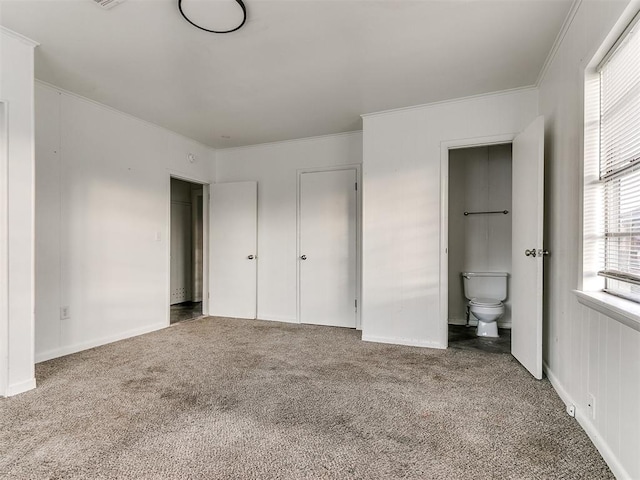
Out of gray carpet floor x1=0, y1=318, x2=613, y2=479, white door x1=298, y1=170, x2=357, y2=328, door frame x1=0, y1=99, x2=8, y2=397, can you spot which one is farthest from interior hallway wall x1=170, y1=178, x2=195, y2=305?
door frame x1=0, y1=99, x2=8, y2=397

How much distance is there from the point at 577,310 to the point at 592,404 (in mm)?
502

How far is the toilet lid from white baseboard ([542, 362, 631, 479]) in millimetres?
1304

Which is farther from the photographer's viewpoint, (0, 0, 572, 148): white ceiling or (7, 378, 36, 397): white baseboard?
(7, 378, 36, 397): white baseboard

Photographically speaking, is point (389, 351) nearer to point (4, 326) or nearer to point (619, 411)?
point (619, 411)

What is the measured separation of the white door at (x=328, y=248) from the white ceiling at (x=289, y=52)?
1.00 meters

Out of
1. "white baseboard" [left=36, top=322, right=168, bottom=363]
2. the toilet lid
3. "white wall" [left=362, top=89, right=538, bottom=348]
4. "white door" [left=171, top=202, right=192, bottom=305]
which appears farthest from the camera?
"white door" [left=171, top=202, right=192, bottom=305]

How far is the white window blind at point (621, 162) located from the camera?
1.48m

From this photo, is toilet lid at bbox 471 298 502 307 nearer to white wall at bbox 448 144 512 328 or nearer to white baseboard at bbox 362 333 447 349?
white wall at bbox 448 144 512 328

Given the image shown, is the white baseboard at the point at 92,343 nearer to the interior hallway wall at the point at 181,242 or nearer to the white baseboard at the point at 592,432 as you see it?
the interior hallway wall at the point at 181,242

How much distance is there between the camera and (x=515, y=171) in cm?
299

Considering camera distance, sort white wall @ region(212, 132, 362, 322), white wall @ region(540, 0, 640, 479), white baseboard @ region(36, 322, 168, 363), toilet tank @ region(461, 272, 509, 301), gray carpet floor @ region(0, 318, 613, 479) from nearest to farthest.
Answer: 1. white wall @ region(540, 0, 640, 479)
2. gray carpet floor @ region(0, 318, 613, 479)
3. white baseboard @ region(36, 322, 168, 363)
4. toilet tank @ region(461, 272, 509, 301)
5. white wall @ region(212, 132, 362, 322)

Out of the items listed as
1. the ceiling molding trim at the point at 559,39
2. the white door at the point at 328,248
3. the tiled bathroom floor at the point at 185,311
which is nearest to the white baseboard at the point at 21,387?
the tiled bathroom floor at the point at 185,311

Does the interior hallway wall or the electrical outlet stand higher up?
the interior hallway wall

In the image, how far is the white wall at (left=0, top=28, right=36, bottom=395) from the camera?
2238 millimetres
